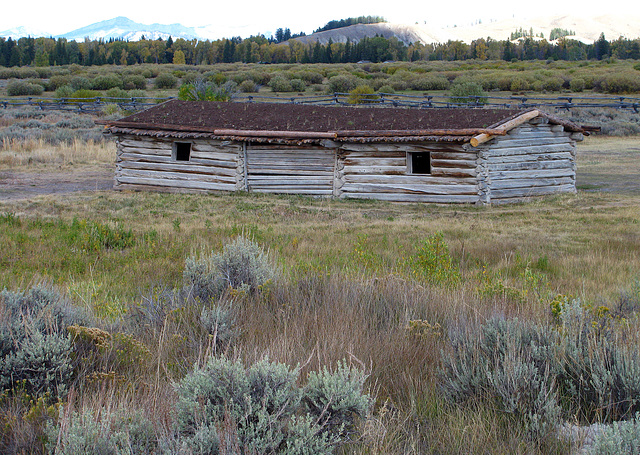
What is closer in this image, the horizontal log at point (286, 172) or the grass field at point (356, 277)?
the grass field at point (356, 277)

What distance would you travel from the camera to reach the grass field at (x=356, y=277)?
308cm

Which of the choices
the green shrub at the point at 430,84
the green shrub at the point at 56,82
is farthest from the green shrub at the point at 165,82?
the green shrub at the point at 430,84

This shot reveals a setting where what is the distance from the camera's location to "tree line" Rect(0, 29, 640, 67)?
10088cm

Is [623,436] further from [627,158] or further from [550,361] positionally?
[627,158]

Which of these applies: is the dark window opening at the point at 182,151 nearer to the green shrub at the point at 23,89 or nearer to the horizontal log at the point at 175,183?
the horizontal log at the point at 175,183

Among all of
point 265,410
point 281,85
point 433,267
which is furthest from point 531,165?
point 281,85

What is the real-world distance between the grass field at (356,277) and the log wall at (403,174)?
2.29ft

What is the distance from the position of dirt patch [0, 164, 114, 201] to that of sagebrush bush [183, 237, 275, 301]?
12.0 meters

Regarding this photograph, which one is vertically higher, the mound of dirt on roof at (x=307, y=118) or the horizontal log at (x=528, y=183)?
the mound of dirt on roof at (x=307, y=118)

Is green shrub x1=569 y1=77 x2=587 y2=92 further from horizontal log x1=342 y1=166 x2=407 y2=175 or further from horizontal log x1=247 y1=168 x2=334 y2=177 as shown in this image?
horizontal log x1=247 y1=168 x2=334 y2=177

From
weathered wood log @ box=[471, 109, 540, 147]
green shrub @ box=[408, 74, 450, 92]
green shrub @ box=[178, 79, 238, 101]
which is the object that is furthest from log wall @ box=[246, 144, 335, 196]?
green shrub @ box=[408, 74, 450, 92]

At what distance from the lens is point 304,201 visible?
16.6m

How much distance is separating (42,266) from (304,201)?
32.0ft

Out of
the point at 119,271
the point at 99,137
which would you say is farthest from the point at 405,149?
the point at 99,137
